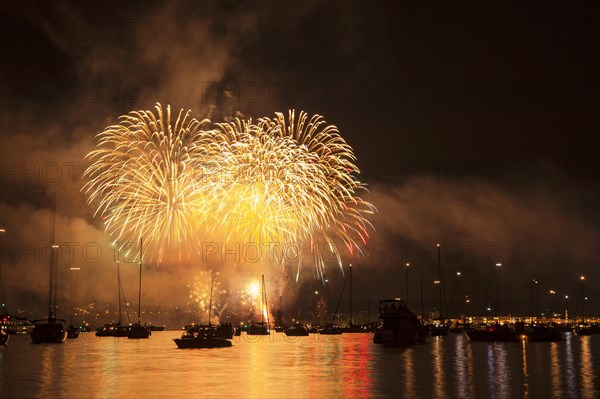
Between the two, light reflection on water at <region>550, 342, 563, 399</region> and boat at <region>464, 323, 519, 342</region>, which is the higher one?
light reflection on water at <region>550, 342, 563, 399</region>

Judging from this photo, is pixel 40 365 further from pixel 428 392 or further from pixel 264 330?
pixel 264 330

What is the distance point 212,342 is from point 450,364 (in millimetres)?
48876

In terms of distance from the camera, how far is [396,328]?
390ft

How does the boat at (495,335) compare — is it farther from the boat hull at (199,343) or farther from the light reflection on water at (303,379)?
the light reflection on water at (303,379)

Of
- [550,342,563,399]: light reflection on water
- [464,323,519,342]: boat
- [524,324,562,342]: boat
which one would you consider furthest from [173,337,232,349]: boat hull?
[524,324,562,342]: boat

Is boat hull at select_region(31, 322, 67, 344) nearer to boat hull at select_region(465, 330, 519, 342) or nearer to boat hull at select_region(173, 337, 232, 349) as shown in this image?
boat hull at select_region(173, 337, 232, 349)

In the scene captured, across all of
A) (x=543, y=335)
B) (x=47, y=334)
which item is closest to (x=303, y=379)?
(x=543, y=335)

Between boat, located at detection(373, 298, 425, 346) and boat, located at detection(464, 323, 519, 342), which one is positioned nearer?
boat, located at detection(373, 298, 425, 346)

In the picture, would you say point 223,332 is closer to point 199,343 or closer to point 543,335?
point 199,343

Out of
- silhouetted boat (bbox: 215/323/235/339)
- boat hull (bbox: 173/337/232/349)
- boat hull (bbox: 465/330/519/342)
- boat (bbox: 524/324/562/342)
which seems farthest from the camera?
boat hull (bbox: 465/330/519/342)

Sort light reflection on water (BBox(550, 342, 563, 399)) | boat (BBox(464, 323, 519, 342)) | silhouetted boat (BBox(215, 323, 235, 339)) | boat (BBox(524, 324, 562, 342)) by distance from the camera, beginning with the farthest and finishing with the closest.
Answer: boat (BBox(464, 323, 519, 342)), silhouetted boat (BBox(215, 323, 235, 339)), boat (BBox(524, 324, 562, 342)), light reflection on water (BBox(550, 342, 563, 399))

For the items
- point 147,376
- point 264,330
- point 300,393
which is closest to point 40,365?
point 147,376

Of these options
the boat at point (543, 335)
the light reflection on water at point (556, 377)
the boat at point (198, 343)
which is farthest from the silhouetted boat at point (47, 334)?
the light reflection on water at point (556, 377)

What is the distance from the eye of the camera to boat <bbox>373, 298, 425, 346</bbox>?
118m
